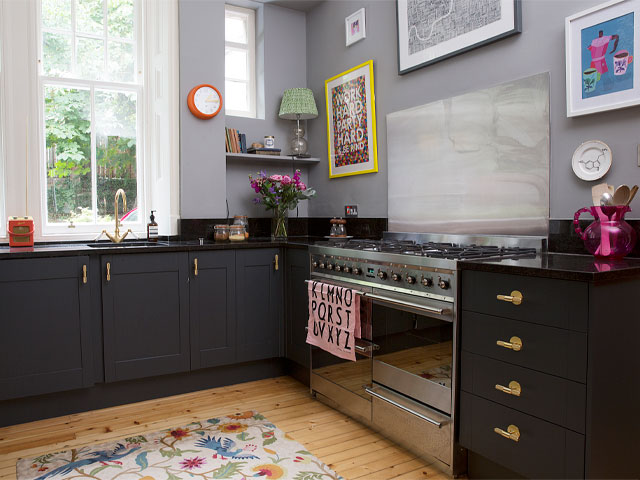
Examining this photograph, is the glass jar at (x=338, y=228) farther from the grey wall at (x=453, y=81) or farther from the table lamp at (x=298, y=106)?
the table lamp at (x=298, y=106)

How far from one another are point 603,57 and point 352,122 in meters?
1.88

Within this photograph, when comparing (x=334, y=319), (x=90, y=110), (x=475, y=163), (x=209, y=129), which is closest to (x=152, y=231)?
(x=209, y=129)

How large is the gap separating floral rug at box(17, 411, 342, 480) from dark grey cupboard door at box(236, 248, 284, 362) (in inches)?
29.8

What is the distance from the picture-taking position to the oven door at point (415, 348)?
2096 millimetres

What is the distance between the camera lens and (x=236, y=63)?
417cm

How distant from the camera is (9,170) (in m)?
3.24

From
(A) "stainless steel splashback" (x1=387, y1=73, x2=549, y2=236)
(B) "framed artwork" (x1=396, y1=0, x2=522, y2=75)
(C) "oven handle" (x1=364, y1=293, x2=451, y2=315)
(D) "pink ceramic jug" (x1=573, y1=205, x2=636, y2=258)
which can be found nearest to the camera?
(D) "pink ceramic jug" (x1=573, y1=205, x2=636, y2=258)

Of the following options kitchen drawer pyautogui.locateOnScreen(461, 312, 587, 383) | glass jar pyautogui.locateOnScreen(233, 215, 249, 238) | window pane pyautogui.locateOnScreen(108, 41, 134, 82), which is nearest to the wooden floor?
kitchen drawer pyautogui.locateOnScreen(461, 312, 587, 383)

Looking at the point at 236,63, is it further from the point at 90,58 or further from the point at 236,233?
the point at 236,233

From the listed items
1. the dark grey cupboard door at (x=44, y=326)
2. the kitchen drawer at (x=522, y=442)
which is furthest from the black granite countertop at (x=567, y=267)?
the dark grey cupboard door at (x=44, y=326)

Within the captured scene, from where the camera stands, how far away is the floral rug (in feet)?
7.16

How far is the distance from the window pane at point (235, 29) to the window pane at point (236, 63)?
3.4 inches

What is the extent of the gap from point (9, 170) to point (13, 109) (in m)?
0.40

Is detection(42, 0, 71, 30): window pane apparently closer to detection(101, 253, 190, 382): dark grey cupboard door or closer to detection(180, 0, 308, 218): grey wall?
detection(180, 0, 308, 218): grey wall
